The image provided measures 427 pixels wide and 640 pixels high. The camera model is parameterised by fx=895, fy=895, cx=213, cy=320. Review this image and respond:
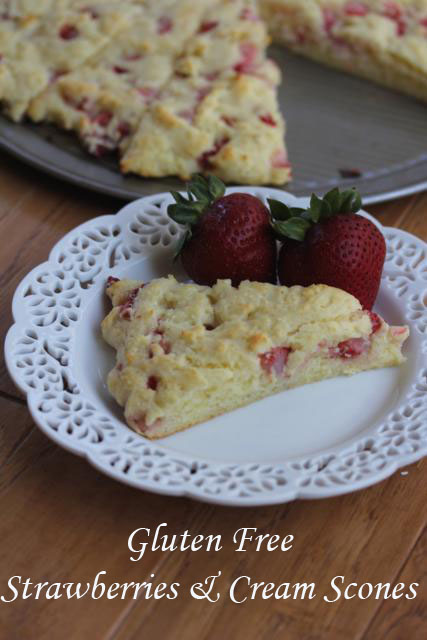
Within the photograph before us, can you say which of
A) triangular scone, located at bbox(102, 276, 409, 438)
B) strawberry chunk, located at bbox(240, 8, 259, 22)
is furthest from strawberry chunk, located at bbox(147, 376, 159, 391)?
strawberry chunk, located at bbox(240, 8, 259, 22)

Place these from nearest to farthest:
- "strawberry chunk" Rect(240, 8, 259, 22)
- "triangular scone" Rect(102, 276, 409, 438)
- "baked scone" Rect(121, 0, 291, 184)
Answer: "triangular scone" Rect(102, 276, 409, 438), "baked scone" Rect(121, 0, 291, 184), "strawberry chunk" Rect(240, 8, 259, 22)

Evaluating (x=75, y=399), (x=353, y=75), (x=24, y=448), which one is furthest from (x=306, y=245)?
(x=353, y=75)

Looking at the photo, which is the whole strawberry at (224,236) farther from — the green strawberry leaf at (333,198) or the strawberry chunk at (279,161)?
the strawberry chunk at (279,161)

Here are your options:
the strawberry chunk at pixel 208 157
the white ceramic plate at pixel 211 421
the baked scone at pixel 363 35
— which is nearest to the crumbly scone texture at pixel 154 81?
the strawberry chunk at pixel 208 157

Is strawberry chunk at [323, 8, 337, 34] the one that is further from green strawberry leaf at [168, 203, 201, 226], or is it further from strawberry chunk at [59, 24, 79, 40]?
green strawberry leaf at [168, 203, 201, 226]

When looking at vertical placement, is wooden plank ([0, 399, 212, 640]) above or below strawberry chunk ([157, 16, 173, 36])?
below

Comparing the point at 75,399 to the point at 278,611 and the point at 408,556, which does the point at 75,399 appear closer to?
the point at 278,611
